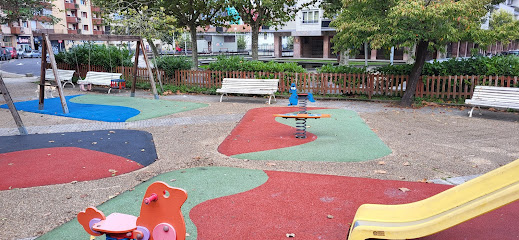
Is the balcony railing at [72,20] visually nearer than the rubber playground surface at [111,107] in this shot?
No

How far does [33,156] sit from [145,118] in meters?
4.16

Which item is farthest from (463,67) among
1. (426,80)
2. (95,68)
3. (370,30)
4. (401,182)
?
(95,68)

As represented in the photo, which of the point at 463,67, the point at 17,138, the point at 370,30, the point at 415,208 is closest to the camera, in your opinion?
the point at 415,208

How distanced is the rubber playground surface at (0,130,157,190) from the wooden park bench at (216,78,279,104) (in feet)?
19.3

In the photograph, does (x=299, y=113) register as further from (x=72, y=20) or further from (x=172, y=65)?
(x=72, y=20)

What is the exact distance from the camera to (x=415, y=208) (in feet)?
13.2

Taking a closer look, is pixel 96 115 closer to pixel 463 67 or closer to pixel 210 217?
pixel 210 217

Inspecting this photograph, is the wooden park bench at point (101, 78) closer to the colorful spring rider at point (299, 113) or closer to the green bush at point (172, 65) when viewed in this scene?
the green bush at point (172, 65)

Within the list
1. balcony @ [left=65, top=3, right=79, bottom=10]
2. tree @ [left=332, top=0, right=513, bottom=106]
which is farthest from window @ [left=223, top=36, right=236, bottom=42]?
tree @ [left=332, top=0, right=513, bottom=106]

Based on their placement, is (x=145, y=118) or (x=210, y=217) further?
(x=145, y=118)

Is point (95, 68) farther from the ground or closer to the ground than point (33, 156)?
farther from the ground

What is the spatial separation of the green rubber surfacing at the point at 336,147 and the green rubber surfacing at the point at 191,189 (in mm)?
1078

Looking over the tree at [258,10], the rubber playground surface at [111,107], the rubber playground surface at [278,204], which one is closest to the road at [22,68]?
the tree at [258,10]

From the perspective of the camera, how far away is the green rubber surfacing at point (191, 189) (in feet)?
14.6
